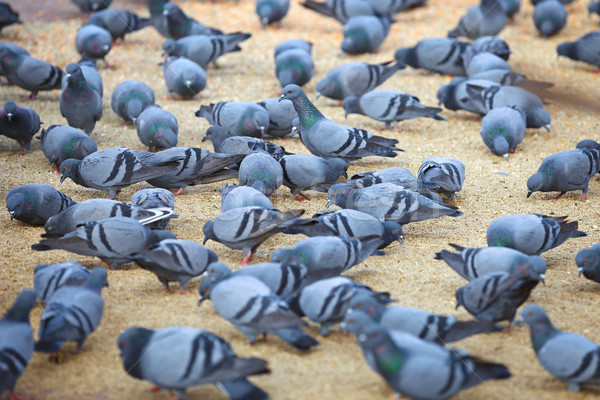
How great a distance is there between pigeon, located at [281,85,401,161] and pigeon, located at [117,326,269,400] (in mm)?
3360

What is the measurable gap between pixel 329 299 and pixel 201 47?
20.9 ft

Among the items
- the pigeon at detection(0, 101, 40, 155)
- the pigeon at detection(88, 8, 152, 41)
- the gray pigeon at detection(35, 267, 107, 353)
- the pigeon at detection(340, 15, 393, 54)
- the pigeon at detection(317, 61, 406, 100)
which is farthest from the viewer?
the pigeon at detection(88, 8, 152, 41)

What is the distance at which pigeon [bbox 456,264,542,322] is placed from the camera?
3760 mm

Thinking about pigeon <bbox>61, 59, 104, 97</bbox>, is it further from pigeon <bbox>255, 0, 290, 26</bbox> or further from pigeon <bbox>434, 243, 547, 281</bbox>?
pigeon <bbox>434, 243, 547, 281</bbox>

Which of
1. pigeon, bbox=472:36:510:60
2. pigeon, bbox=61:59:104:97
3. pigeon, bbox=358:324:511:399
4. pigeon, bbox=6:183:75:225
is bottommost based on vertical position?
pigeon, bbox=6:183:75:225

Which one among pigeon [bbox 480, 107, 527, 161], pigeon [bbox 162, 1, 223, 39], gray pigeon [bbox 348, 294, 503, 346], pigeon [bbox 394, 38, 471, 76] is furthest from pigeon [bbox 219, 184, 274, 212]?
pigeon [bbox 162, 1, 223, 39]

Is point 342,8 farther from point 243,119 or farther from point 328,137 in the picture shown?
point 328,137

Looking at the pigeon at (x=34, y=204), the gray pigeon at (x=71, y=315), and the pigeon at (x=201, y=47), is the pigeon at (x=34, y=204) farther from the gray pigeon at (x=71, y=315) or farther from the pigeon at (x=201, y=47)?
the pigeon at (x=201, y=47)

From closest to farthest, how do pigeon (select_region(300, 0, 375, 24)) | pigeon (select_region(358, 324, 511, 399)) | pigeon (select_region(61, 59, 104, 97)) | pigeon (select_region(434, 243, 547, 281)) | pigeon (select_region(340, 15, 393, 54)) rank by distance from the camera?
pigeon (select_region(358, 324, 511, 399)) < pigeon (select_region(434, 243, 547, 281)) < pigeon (select_region(61, 59, 104, 97)) < pigeon (select_region(340, 15, 393, 54)) < pigeon (select_region(300, 0, 375, 24))

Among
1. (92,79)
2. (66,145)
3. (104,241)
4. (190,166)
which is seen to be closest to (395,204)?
(190,166)

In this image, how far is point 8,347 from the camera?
10.6 feet

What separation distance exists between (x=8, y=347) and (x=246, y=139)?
11.7 feet

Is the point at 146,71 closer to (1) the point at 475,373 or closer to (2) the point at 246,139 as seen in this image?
(2) the point at 246,139

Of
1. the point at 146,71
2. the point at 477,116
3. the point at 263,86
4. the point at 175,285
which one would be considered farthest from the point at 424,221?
the point at 146,71
